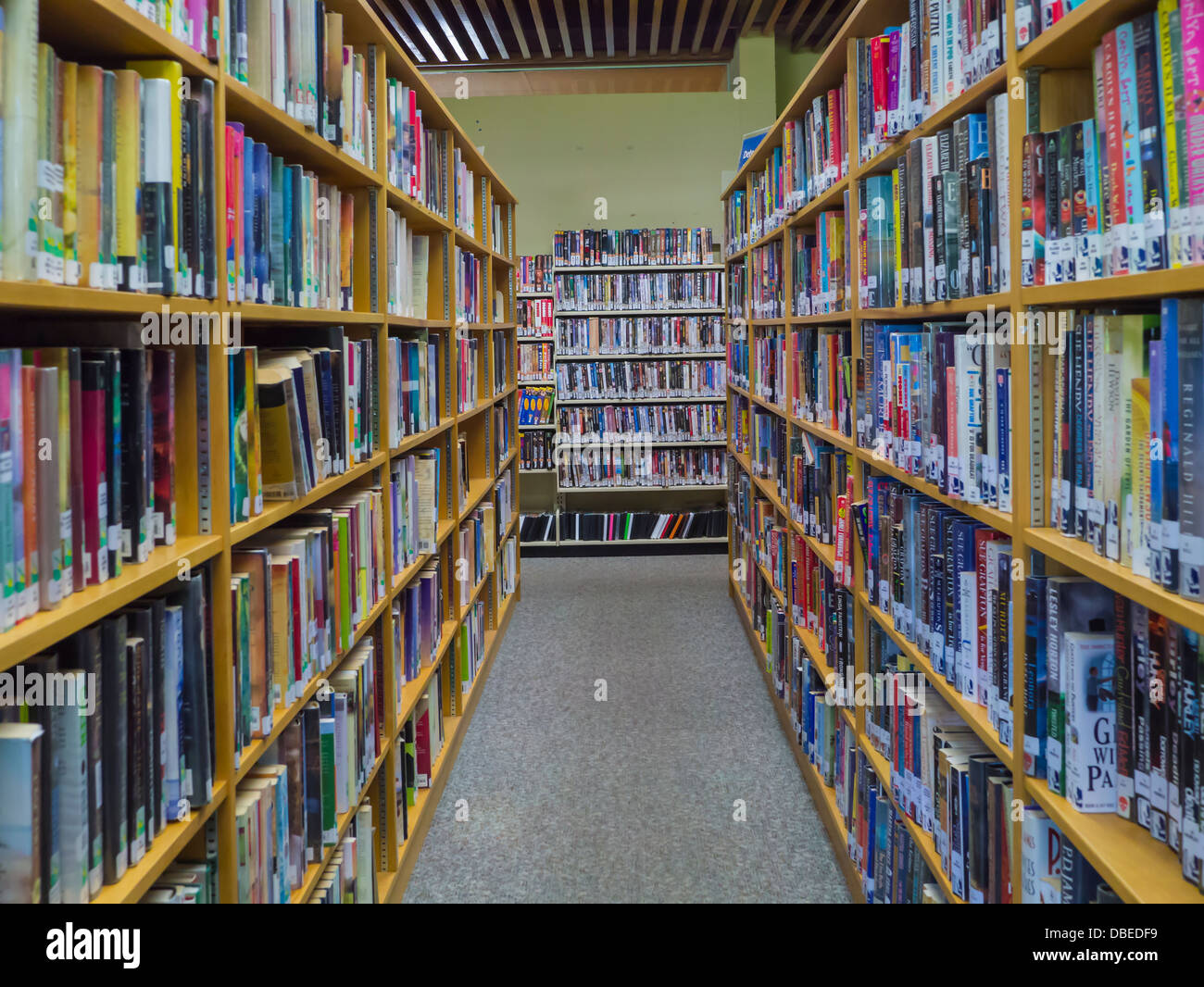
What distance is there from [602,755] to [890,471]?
1785mm

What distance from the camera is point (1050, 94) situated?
1.35 metres

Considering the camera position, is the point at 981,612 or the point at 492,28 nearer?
the point at 981,612

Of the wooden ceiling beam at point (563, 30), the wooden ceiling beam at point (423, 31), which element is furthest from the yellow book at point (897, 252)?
the wooden ceiling beam at point (423, 31)

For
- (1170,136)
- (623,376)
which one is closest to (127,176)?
(1170,136)

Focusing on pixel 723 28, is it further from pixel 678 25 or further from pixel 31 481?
pixel 31 481

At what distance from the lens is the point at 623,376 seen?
22.2ft

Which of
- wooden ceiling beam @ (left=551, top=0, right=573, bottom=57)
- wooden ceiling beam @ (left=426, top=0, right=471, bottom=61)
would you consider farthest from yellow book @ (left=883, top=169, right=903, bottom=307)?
wooden ceiling beam @ (left=426, top=0, right=471, bottom=61)

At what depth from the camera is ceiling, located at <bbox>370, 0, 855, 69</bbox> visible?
609 cm

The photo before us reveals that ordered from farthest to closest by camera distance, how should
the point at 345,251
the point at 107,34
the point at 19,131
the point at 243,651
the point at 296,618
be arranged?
the point at 345,251 → the point at 296,618 → the point at 243,651 → the point at 107,34 → the point at 19,131

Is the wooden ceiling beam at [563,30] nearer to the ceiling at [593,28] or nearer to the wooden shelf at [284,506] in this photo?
the ceiling at [593,28]

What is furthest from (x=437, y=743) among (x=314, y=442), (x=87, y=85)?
(x=87, y=85)

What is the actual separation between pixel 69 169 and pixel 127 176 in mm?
106

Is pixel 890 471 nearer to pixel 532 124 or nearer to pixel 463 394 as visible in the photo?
pixel 463 394

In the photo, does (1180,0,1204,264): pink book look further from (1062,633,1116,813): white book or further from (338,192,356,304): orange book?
(338,192,356,304): orange book
